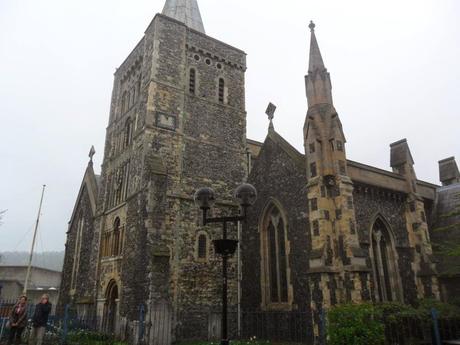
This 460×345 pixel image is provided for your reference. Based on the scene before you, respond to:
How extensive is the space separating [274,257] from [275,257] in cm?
12

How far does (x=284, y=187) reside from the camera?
681 inches

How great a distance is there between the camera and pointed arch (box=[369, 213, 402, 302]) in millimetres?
16375

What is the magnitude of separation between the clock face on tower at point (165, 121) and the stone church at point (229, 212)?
7 centimetres

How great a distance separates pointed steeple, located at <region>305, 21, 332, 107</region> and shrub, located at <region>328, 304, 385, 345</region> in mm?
8753

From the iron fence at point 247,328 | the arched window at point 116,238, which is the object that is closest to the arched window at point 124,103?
the arched window at point 116,238

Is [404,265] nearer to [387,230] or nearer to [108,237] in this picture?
[387,230]

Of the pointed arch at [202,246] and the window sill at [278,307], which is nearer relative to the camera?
the window sill at [278,307]

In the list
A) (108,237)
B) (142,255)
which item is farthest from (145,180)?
(108,237)

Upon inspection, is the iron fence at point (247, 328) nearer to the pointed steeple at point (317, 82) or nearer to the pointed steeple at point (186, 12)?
the pointed steeple at point (317, 82)

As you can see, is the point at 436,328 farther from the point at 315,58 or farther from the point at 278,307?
the point at 315,58

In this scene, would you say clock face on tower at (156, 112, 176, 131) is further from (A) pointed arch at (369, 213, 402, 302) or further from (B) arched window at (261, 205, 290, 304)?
(A) pointed arch at (369, 213, 402, 302)

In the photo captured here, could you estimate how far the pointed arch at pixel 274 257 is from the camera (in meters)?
16.5

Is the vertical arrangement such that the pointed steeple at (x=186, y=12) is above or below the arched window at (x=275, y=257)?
above

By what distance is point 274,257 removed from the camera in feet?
57.4
